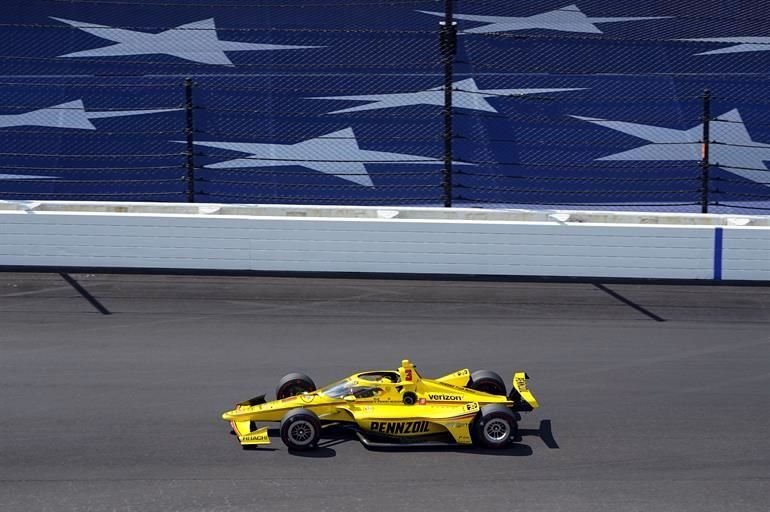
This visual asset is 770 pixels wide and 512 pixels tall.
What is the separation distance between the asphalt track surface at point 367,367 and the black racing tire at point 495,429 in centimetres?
10

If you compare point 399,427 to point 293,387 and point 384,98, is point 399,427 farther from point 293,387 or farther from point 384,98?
point 384,98

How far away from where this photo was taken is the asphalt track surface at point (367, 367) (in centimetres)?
710

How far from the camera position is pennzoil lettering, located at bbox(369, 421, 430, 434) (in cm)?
812

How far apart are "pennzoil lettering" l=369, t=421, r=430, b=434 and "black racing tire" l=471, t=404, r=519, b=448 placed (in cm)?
40

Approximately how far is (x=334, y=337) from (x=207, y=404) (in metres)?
A: 2.38

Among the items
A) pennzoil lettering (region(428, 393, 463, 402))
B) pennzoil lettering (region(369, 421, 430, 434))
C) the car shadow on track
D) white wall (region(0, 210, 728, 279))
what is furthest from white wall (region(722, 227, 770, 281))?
pennzoil lettering (region(369, 421, 430, 434))

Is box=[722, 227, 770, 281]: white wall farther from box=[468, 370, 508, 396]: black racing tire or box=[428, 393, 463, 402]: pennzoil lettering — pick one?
box=[428, 393, 463, 402]: pennzoil lettering

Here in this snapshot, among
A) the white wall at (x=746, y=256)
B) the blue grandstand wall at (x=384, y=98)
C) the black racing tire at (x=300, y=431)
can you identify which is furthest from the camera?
the blue grandstand wall at (x=384, y=98)

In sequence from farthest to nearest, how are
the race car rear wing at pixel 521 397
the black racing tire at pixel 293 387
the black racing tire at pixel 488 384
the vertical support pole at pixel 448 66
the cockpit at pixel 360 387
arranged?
the vertical support pole at pixel 448 66 → the black racing tire at pixel 488 384 → the black racing tire at pixel 293 387 → the race car rear wing at pixel 521 397 → the cockpit at pixel 360 387

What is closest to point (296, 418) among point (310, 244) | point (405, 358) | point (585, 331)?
point (405, 358)

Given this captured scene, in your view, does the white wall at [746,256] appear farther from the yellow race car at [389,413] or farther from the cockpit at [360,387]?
the cockpit at [360,387]

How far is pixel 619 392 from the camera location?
367 inches

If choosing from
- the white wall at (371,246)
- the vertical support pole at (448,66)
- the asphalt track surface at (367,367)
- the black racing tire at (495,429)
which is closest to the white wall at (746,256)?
the white wall at (371,246)

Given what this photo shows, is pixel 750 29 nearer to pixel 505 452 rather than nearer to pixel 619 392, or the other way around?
pixel 619 392
